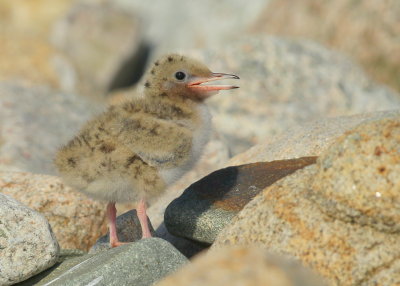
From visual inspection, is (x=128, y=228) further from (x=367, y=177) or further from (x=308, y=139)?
(x=367, y=177)

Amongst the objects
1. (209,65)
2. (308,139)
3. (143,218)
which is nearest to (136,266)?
(143,218)

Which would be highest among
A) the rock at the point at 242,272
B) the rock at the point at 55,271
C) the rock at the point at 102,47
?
the rock at the point at 102,47

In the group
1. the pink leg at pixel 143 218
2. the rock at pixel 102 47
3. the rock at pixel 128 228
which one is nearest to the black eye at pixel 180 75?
the pink leg at pixel 143 218

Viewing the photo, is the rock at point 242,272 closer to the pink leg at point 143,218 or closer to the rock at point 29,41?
the pink leg at point 143,218

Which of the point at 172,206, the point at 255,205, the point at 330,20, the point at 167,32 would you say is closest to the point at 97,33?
the point at 167,32

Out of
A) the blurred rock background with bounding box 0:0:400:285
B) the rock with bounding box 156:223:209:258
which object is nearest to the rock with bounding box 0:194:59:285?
the blurred rock background with bounding box 0:0:400:285

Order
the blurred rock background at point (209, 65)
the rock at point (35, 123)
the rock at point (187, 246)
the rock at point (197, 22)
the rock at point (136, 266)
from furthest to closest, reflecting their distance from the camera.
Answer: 1. the rock at point (197, 22)
2. the rock at point (35, 123)
3. the blurred rock background at point (209, 65)
4. the rock at point (187, 246)
5. the rock at point (136, 266)

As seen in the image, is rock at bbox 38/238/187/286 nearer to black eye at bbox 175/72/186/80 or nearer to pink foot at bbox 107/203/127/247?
pink foot at bbox 107/203/127/247
